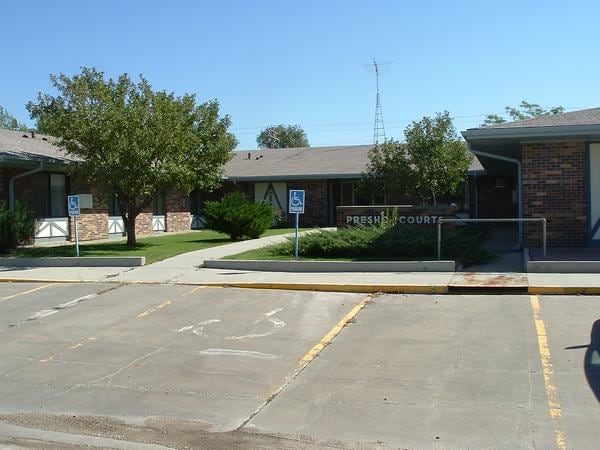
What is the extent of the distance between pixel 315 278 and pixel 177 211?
61.3ft

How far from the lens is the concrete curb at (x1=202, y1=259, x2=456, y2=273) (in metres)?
13.8

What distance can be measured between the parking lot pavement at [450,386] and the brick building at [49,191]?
14.8m

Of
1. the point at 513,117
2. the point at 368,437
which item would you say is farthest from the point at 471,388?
the point at 513,117

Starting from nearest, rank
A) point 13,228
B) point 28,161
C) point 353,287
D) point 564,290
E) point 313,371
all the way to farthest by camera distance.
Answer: point 313,371 → point 564,290 → point 353,287 → point 13,228 → point 28,161

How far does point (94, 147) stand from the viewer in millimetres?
18859

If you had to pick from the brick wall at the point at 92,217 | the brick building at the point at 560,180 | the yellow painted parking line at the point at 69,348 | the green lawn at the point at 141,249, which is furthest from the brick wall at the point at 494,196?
the yellow painted parking line at the point at 69,348

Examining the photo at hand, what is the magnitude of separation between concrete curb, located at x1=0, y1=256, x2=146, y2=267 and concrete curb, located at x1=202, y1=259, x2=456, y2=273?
84.4 inches

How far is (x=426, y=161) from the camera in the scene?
76.7 ft

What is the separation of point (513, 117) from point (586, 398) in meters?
65.7

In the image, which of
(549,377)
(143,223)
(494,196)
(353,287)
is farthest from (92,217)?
(549,377)

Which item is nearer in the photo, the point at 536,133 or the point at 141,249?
the point at 536,133

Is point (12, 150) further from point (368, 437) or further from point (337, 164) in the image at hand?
point (368, 437)

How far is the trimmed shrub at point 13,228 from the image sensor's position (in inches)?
771

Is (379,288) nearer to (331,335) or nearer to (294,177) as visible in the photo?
(331,335)
